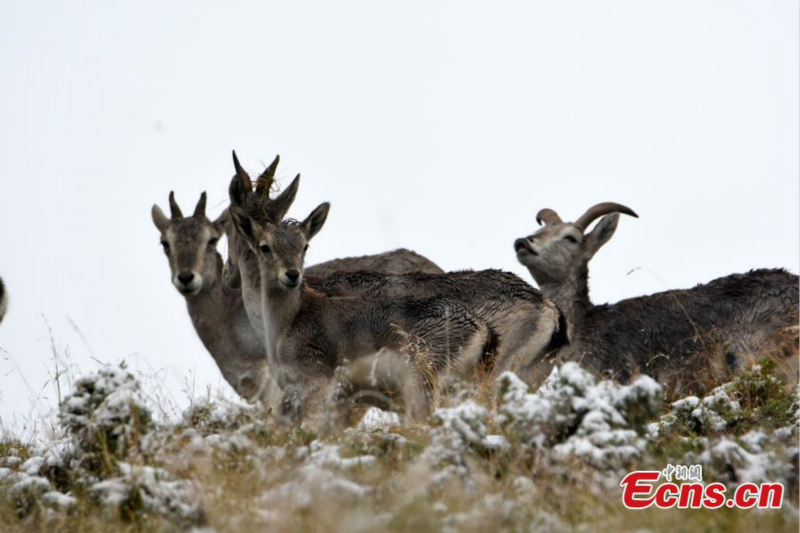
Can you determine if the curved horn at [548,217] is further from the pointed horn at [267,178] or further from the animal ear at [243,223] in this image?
the animal ear at [243,223]

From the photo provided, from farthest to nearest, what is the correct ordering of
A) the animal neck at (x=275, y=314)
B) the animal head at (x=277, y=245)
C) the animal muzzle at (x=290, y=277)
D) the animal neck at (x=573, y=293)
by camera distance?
1. the animal neck at (x=573, y=293)
2. the animal neck at (x=275, y=314)
3. the animal head at (x=277, y=245)
4. the animal muzzle at (x=290, y=277)

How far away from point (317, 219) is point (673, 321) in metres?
4.11

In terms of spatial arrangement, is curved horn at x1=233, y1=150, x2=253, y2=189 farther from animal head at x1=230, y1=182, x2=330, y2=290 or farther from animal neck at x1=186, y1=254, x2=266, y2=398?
animal neck at x1=186, y1=254, x2=266, y2=398

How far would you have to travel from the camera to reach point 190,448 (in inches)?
272

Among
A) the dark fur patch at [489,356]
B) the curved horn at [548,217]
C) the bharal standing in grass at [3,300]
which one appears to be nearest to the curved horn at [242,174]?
the bharal standing in grass at [3,300]

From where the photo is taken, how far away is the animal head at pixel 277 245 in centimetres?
1031

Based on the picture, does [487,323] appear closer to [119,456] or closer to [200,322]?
[200,322]

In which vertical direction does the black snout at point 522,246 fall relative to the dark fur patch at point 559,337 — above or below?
above

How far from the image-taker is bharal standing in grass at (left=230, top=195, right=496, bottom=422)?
33.0 feet

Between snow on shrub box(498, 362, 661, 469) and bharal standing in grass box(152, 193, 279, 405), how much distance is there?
519cm

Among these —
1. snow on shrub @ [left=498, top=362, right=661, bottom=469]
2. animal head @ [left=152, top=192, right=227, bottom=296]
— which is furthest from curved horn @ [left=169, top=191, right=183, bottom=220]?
snow on shrub @ [left=498, top=362, right=661, bottom=469]

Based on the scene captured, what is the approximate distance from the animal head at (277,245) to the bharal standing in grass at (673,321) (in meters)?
2.85

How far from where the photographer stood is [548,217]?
48.3 feet

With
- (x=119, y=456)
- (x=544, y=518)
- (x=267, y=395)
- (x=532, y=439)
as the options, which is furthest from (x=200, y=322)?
(x=544, y=518)
